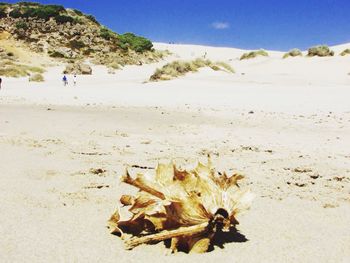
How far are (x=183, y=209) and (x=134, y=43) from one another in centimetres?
4143

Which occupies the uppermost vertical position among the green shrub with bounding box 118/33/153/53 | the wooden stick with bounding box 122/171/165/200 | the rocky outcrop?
the green shrub with bounding box 118/33/153/53

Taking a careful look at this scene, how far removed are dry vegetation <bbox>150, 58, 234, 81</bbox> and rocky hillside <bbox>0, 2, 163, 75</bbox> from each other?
12.7 meters

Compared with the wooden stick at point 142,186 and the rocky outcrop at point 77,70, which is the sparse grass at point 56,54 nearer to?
the rocky outcrop at point 77,70

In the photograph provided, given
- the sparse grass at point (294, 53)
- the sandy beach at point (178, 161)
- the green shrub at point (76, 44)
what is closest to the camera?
the sandy beach at point (178, 161)

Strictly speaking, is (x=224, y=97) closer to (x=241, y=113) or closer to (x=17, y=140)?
(x=241, y=113)

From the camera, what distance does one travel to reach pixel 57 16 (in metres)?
44.4

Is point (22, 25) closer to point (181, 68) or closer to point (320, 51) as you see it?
point (181, 68)

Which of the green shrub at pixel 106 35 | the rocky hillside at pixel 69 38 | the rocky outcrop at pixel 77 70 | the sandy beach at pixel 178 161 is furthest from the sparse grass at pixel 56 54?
the sandy beach at pixel 178 161

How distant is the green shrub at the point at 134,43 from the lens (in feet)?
140

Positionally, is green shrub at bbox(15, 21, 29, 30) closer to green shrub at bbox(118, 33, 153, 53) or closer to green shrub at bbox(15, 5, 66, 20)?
green shrub at bbox(15, 5, 66, 20)

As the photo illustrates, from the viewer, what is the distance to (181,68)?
923 inches

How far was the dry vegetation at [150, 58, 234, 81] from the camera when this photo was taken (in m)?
21.4

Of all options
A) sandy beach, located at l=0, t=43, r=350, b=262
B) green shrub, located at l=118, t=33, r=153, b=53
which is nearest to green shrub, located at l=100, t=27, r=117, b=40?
green shrub, located at l=118, t=33, r=153, b=53

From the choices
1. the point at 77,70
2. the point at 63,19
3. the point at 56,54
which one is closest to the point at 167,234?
the point at 77,70
